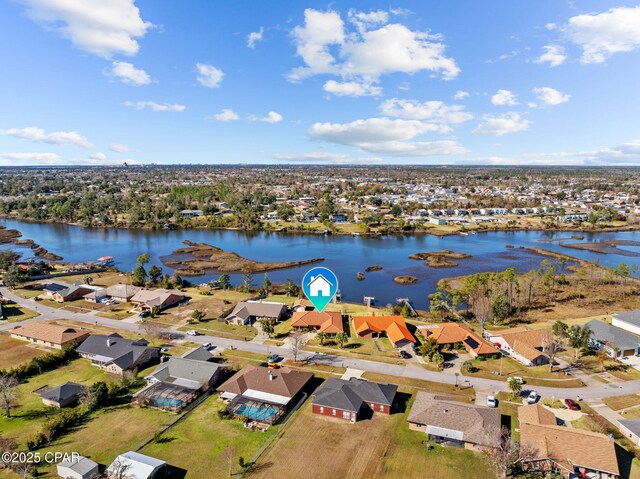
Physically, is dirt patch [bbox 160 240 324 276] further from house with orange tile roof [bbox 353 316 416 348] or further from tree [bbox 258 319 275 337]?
house with orange tile roof [bbox 353 316 416 348]

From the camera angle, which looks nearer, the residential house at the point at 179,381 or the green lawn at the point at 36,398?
the green lawn at the point at 36,398

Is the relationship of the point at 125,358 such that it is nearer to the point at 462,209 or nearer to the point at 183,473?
the point at 183,473

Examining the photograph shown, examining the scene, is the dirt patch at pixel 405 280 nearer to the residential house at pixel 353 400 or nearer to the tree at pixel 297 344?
the tree at pixel 297 344

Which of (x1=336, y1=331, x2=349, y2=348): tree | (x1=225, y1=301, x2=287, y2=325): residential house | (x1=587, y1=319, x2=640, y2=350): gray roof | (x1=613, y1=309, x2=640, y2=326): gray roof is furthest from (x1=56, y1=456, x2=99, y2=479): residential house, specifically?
(x1=613, y1=309, x2=640, y2=326): gray roof

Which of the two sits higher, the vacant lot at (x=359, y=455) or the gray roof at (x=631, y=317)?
the gray roof at (x=631, y=317)

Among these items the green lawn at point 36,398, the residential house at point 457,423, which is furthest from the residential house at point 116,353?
the residential house at point 457,423

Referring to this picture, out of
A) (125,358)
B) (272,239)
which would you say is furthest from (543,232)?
(125,358)
